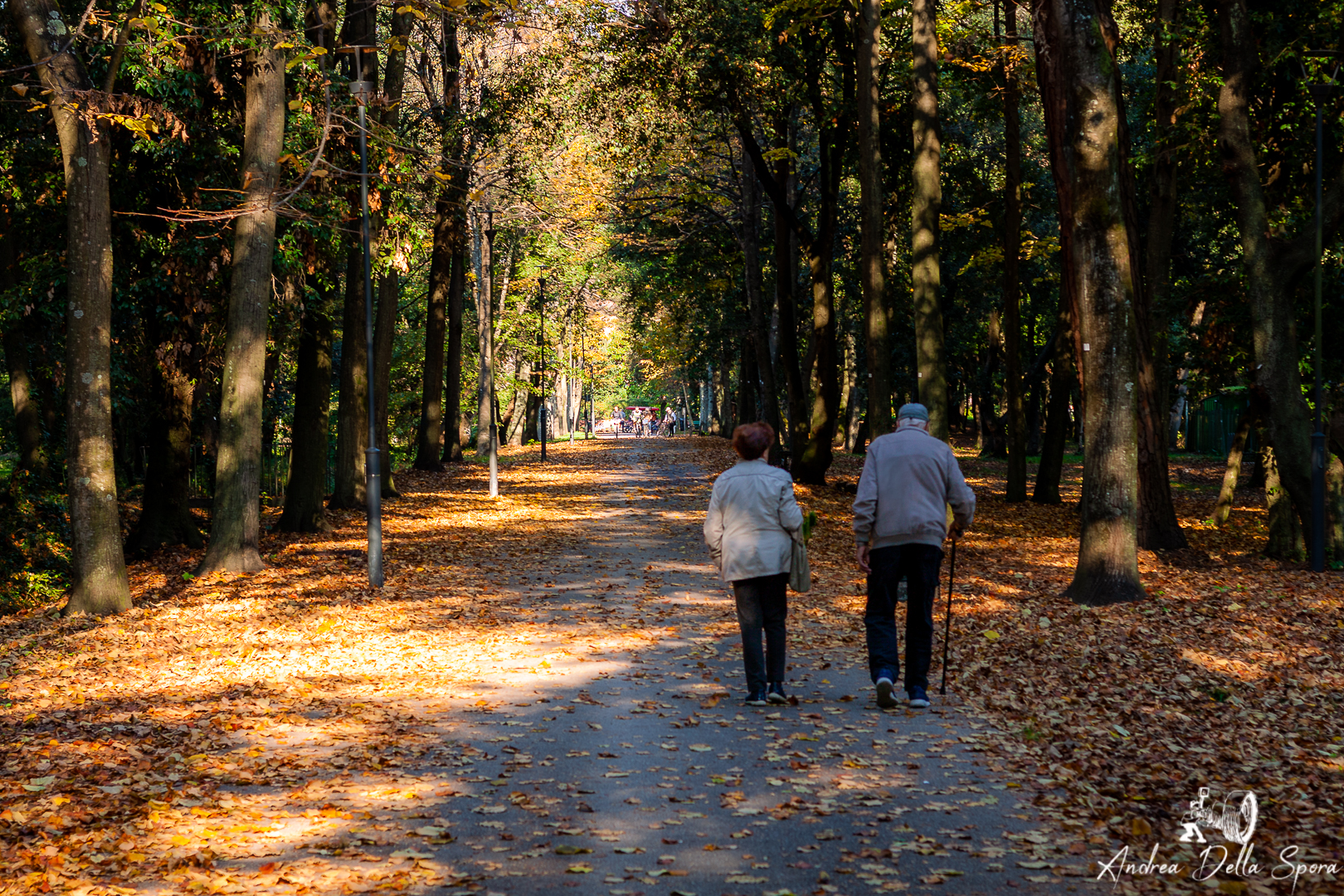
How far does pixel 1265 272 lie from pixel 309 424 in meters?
14.2

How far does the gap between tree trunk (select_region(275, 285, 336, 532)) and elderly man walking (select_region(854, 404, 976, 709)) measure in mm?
12808

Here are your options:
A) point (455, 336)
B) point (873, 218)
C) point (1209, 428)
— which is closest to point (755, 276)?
point (455, 336)

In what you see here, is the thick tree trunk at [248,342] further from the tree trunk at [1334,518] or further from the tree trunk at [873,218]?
the tree trunk at [1334,518]

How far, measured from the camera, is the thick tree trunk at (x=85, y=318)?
11.2 m

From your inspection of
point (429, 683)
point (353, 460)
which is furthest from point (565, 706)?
point (353, 460)

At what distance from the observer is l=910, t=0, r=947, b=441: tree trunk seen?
15492 millimetres

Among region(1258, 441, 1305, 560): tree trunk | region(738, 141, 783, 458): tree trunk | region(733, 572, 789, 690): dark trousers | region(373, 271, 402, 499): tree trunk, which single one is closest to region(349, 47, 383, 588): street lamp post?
region(733, 572, 789, 690): dark trousers

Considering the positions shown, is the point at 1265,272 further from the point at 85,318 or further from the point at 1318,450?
the point at 85,318

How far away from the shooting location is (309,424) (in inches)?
727

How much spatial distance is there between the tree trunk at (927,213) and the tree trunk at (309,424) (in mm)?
9452

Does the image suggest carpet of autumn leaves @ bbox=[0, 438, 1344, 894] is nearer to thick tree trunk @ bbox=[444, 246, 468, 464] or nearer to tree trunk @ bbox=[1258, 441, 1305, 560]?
tree trunk @ bbox=[1258, 441, 1305, 560]

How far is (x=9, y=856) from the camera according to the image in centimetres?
502

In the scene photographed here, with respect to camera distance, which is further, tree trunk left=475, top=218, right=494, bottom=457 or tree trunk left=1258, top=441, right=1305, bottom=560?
tree trunk left=475, top=218, right=494, bottom=457

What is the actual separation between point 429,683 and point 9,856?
159 inches
